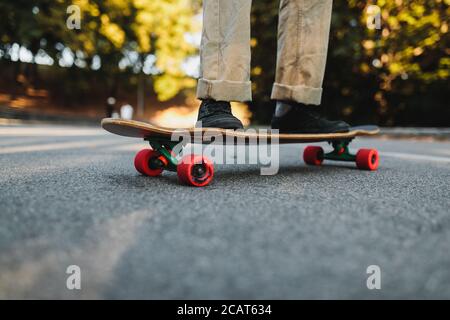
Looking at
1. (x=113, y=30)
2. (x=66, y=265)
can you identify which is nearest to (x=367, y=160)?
(x=66, y=265)

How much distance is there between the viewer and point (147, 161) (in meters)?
1.80

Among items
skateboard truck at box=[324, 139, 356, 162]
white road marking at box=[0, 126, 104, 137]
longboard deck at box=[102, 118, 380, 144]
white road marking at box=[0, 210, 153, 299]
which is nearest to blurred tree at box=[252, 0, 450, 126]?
white road marking at box=[0, 126, 104, 137]

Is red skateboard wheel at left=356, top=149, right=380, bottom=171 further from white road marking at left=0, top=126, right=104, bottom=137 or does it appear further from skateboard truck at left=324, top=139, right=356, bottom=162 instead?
white road marking at left=0, top=126, right=104, bottom=137

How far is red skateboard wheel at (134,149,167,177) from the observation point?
1.78 metres

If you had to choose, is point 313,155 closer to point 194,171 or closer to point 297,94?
point 297,94

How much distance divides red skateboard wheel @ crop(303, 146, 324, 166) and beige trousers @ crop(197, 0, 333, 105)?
0.64 meters

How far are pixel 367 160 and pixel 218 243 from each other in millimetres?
1807

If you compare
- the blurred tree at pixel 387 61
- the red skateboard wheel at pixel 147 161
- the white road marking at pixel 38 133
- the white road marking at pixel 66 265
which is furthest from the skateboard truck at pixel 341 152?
the blurred tree at pixel 387 61

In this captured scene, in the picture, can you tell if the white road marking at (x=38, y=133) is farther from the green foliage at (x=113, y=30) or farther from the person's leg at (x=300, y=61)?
the green foliage at (x=113, y=30)

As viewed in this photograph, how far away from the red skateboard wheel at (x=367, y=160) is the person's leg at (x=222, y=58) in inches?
42.6

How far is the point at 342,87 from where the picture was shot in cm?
1217

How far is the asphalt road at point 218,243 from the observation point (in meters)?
0.69

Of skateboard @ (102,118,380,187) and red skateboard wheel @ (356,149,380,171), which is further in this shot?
red skateboard wheel @ (356,149,380,171)

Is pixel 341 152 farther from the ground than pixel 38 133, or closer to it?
farther from the ground
